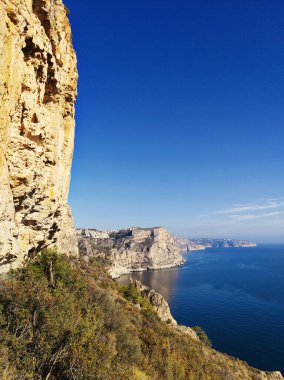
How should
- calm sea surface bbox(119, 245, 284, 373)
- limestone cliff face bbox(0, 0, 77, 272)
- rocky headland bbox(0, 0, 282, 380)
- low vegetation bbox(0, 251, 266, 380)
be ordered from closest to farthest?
limestone cliff face bbox(0, 0, 77, 272) < rocky headland bbox(0, 0, 282, 380) < low vegetation bbox(0, 251, 266, 380) < calm sea surface bbox(119, 245, 284, 373)

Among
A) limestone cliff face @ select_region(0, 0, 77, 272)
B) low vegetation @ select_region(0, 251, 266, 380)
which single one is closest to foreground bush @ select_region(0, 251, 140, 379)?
low vegetation @ select_region(0, 251, 266, 380)

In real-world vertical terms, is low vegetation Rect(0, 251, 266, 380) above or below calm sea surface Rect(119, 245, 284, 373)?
above

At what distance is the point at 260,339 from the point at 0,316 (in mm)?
61701

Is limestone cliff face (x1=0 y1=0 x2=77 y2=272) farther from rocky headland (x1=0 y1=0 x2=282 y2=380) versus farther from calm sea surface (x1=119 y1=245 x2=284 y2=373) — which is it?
calm sea surface (x1=119 y1=245 x2=284 y2=373)

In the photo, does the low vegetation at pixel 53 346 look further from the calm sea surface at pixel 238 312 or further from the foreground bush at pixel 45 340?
the calm sea surface at pixel 238 312

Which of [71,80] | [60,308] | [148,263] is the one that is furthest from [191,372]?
[148,263]

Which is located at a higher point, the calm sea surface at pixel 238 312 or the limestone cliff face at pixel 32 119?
the limestone cliff face at pixel 32 119

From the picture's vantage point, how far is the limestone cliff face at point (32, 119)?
1076 centimetres

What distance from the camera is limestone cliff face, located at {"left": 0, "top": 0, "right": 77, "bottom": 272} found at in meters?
10.8

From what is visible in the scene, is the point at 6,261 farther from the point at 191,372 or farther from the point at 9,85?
the point at 191,372

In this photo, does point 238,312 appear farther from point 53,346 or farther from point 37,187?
point 37,187

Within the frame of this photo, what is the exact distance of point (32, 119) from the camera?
13430 mm

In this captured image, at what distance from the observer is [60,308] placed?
16.6m

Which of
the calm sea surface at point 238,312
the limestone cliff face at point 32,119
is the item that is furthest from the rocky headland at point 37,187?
the calm sea surface at point 238,312
